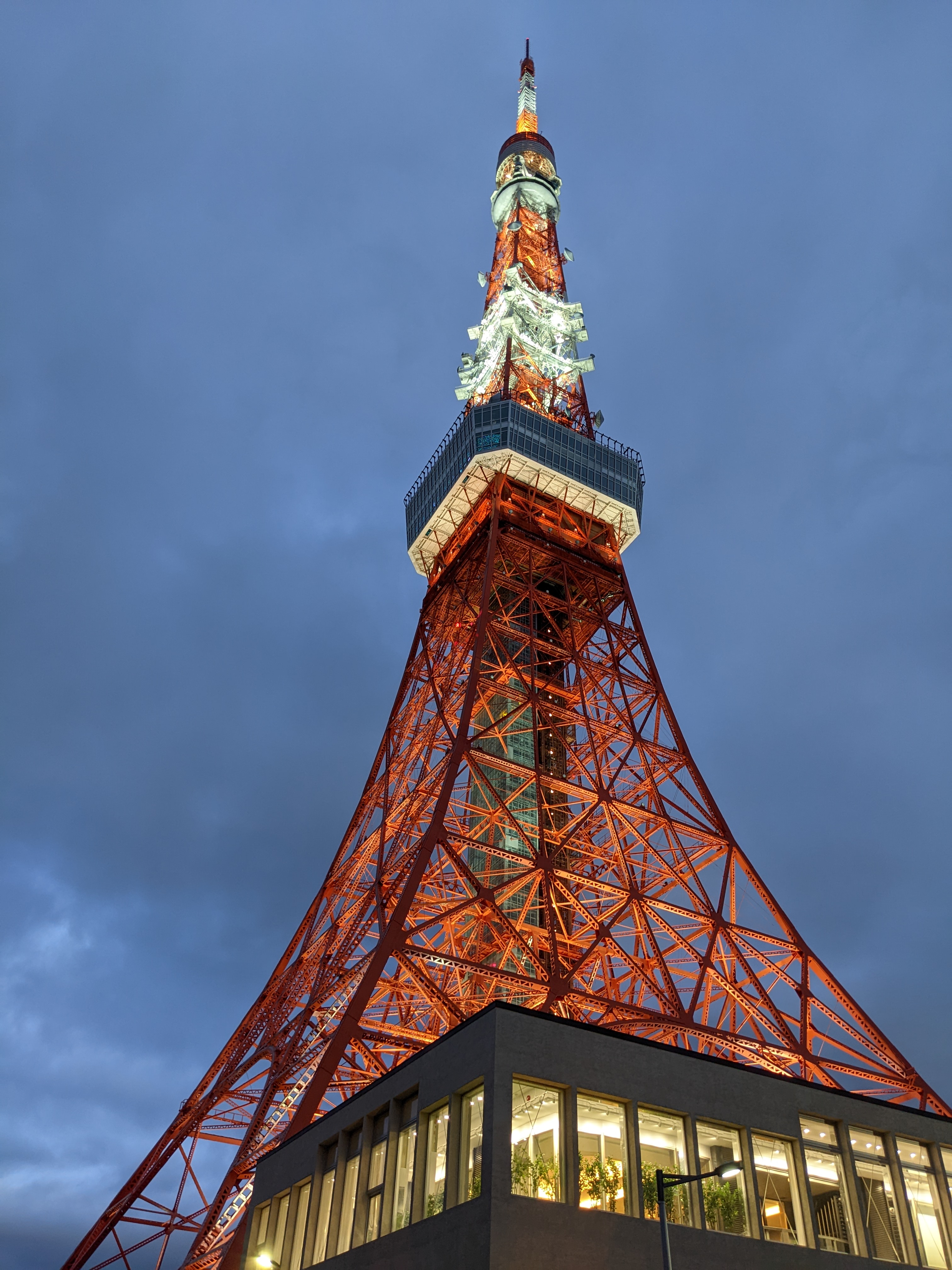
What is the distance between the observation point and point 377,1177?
16.1 metres

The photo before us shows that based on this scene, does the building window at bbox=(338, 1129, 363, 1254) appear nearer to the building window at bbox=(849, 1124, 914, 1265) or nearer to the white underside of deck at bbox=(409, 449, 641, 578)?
the building window at bbox=(849, 1124, 914, 1265)

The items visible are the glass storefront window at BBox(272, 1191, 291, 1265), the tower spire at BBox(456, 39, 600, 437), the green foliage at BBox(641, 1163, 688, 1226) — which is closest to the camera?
the green foliage at BBox(641, 1163, 688, 1226)

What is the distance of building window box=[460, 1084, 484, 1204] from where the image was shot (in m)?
14.0

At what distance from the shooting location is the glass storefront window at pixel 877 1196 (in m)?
16.1

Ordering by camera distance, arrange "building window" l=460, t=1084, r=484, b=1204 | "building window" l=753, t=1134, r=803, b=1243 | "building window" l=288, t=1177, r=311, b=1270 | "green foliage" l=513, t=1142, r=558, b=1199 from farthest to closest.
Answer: "building window" l=288, t=1177, r=311, b=1270, "building window" l=753, t=1134, r=803, b=1243, "building window" l=460, t=1084, r=484, b=1204, "green foliage" l=513, t=1142, r=558, b=1199

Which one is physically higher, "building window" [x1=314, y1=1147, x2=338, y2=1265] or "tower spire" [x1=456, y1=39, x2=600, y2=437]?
"tower spire" [x1=456, y1=39, x2=600, y2=437]

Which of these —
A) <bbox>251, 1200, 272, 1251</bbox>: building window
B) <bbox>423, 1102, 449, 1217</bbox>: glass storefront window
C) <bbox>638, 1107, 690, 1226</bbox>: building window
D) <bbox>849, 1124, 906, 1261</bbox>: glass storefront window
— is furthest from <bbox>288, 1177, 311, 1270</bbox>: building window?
<bbox>849, 1124, 906, 1261</bbox>: glass storefront window

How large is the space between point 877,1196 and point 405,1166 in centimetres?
762

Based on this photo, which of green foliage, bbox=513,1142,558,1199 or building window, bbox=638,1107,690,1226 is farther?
building window, bbox=638,1107,690,1226

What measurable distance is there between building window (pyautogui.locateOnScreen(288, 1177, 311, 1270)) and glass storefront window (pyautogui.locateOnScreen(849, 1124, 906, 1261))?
9012 mm

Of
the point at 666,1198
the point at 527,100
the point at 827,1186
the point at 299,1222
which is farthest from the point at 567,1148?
the point at 527,100

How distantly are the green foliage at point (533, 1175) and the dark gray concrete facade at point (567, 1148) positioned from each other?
0.17 m

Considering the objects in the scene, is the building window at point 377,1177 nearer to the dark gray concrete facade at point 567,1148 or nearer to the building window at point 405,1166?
the dark gray concrete facade at point 567,1148

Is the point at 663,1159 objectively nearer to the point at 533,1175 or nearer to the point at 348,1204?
the point at 533,1175
